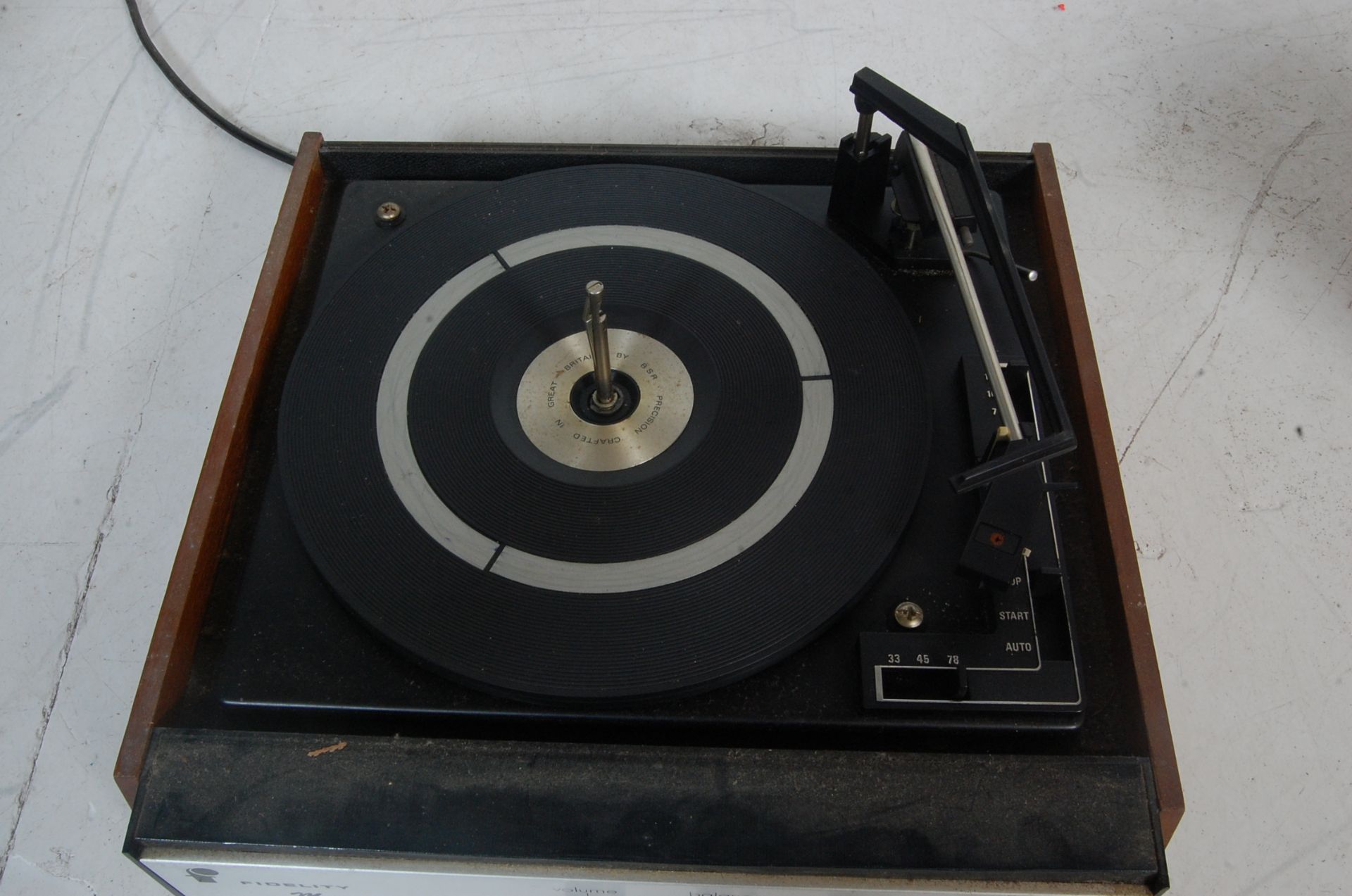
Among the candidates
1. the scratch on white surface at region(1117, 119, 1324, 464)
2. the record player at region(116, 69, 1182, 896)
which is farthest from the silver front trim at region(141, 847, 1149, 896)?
the scratch on white surface at region(1117, 119, 1324, 464)

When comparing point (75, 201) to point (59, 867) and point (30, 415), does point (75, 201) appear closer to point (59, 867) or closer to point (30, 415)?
point (30, 415)

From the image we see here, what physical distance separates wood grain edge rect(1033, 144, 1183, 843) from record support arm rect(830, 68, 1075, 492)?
0.08 m

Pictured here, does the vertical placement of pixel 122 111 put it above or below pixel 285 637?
above

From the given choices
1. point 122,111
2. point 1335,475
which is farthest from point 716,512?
point 122,111

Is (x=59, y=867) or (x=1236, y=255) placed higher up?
(x=1236, y=255)

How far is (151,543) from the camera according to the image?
4.48ft

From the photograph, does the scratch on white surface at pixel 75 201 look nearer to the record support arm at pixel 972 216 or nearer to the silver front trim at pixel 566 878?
the silver front trim at pixel 566 878

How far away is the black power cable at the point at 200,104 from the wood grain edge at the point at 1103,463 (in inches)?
39.0

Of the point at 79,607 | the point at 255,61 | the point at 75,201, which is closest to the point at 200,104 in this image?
the point at 255,61

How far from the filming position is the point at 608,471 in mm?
1125

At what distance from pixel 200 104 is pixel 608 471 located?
39.2 inches

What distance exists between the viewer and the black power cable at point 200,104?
5.40 ft

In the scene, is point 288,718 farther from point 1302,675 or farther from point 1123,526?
point 1302,675

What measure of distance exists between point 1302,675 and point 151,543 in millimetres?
1302
